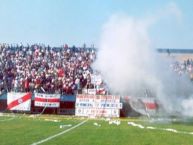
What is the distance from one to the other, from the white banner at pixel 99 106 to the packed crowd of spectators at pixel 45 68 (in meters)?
3.40

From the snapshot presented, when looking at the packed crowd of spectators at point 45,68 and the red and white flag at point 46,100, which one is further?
the packed crowd of spectators at point 45,68

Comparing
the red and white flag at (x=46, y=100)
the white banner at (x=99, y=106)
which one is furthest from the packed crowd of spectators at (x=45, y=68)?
the white banner at (x=99, y=106)

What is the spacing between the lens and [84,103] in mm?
35625

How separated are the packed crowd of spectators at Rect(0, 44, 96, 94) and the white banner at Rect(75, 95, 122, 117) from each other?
340 cm

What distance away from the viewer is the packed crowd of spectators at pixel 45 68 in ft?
131

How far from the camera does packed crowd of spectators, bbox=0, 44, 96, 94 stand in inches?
1575

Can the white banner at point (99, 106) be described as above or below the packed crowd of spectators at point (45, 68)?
below

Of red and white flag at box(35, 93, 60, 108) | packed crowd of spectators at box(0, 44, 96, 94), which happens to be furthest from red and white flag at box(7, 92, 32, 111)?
packed crowd of spectators at box(0, 44, 96, 94)

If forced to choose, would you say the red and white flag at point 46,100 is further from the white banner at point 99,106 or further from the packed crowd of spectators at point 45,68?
the white banner at point 99,106

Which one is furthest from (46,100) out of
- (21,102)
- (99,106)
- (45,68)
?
(45,68)

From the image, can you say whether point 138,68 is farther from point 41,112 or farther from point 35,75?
point 35,75

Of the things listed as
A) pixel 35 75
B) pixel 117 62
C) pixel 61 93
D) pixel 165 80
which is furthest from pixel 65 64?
pixel 165 80

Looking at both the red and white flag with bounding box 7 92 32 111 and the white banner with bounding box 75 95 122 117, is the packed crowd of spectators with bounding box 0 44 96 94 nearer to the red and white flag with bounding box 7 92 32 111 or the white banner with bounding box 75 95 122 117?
the red and white flag with bounding box 7 92 32 111

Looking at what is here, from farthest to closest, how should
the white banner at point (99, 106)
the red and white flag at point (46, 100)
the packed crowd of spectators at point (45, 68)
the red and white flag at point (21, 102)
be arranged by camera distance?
1. the packed crowd of spectators at point (45, 68)
2. the red and white flag at point (46, 100)
3. the red and white flag at point (21, 102)
4. the white banner at point (99, 106)
